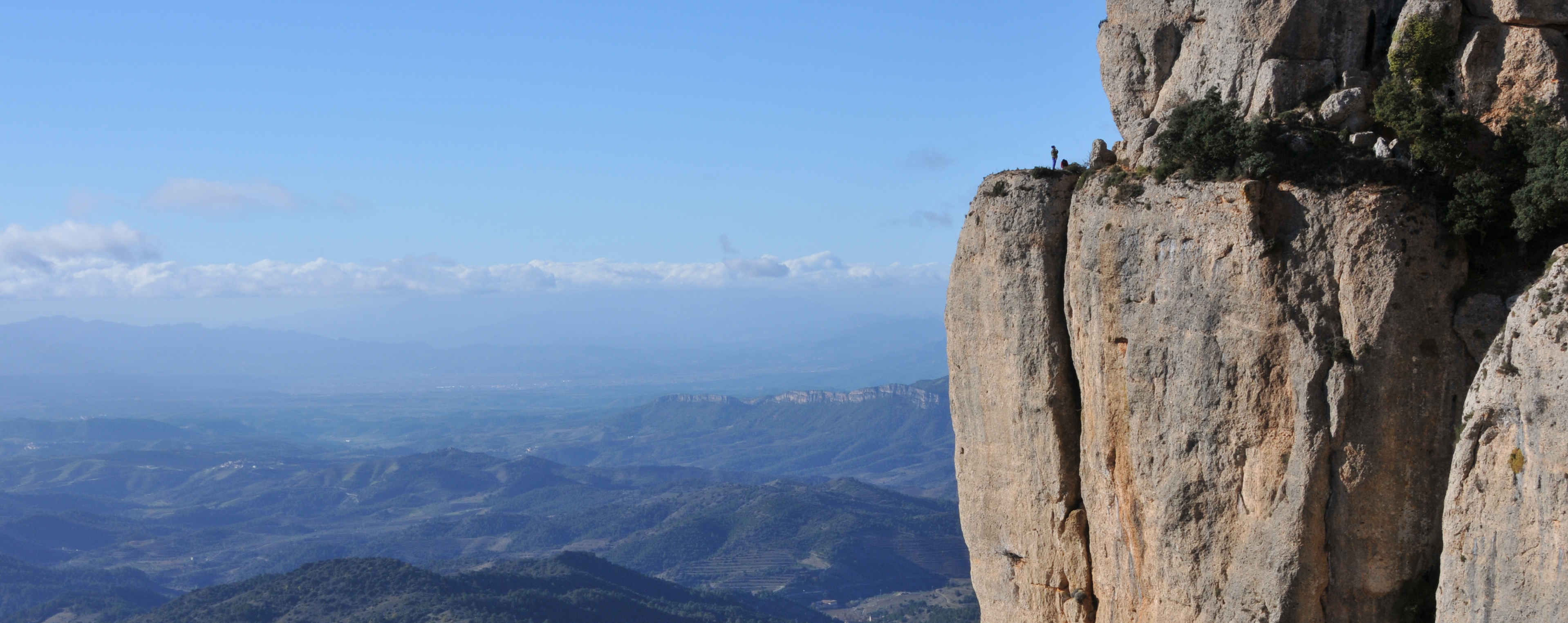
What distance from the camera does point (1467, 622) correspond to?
1927 cm

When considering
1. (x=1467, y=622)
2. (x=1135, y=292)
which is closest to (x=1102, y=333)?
(x=1135, y=292)

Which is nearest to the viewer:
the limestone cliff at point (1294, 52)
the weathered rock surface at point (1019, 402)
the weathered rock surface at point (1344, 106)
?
the limestone cliff at point (1294, 52)

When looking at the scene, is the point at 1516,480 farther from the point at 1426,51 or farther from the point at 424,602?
the point at 424,602

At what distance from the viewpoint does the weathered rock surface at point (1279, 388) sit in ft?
67.9

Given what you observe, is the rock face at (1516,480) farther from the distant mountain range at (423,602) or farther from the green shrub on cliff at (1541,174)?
the distant mountain range at (423,602)

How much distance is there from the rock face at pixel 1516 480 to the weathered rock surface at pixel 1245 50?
6.44 meters

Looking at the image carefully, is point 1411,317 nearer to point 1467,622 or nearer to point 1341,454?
point 1341,454

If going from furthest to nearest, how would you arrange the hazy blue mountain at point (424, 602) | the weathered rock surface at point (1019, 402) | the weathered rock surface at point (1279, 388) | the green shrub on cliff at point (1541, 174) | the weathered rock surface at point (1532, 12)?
the hazy blue mountain at point (424, 602), the weathered rock surface at point (1019, 402), the weathered rock surface at point (1532, 12), the weathered rock surface at point (1279, 388), the green shrub on cliff at point (1541, 174)

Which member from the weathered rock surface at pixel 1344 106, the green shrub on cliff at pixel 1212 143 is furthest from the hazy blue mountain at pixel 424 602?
the weathered rock surface at pixel 1344 106

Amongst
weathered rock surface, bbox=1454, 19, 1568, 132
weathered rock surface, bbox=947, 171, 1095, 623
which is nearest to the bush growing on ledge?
weathered rock surface, bbox=1454, 19, 1568, 132

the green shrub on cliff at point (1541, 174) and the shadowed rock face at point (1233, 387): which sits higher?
the green shrub on cliff at point (1541, 174)

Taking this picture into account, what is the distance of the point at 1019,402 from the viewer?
27203mm

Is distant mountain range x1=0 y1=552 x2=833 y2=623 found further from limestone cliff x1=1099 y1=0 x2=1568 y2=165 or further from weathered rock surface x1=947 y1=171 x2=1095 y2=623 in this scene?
limestone cliff x1=1099 y1=0 x2=1568 y2=165

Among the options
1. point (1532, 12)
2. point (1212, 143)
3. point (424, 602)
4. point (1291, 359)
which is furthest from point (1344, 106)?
point (424, 602)
